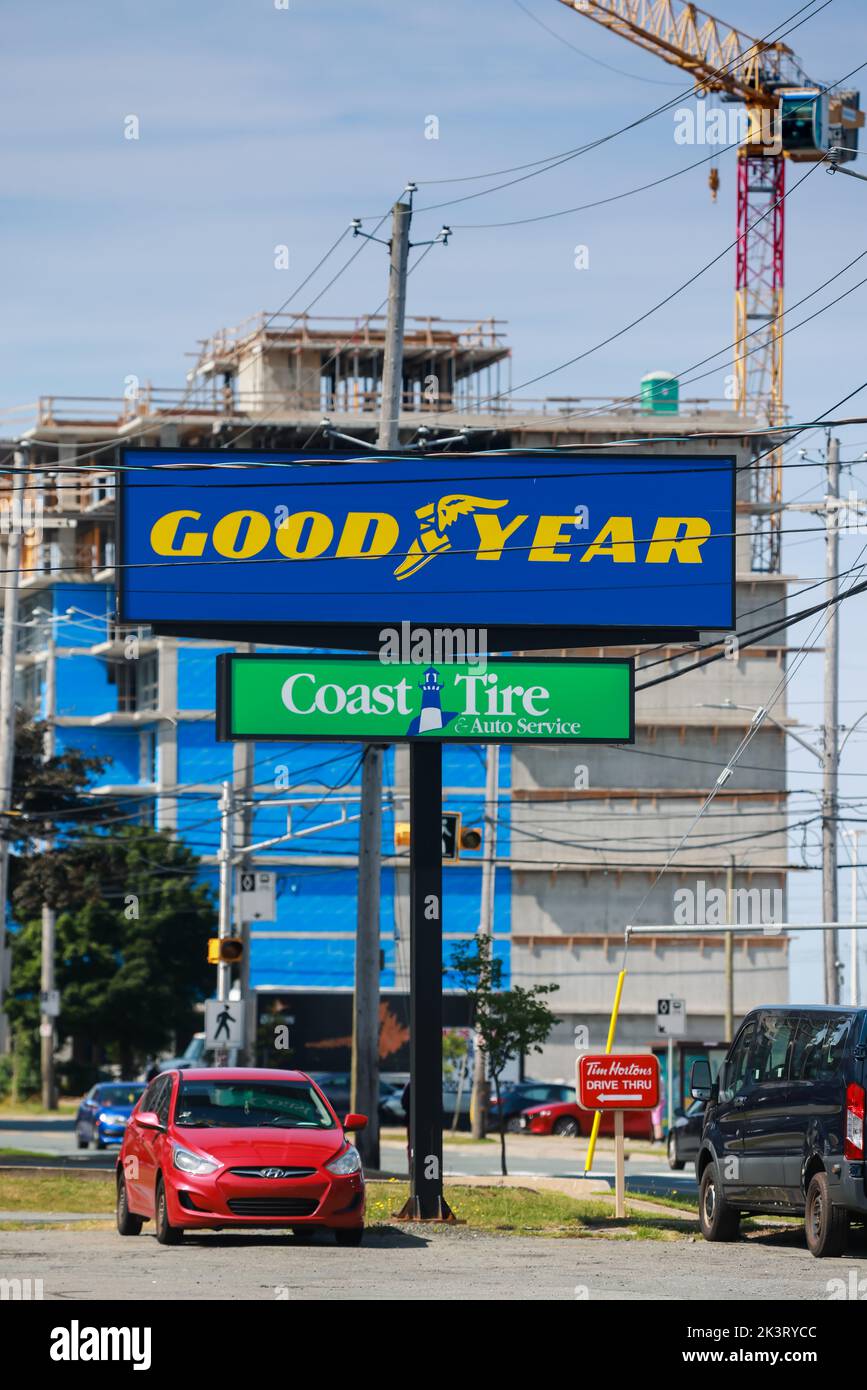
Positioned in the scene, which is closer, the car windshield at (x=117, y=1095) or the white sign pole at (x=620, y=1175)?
the white sign pole at (x=620, y=1175)

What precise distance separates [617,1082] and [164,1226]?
6043mm

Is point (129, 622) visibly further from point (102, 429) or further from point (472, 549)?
point (102, 429)

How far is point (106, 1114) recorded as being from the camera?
42.2m

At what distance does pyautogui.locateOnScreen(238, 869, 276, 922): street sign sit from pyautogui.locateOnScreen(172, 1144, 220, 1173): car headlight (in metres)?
18.9

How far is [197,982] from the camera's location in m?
74.5

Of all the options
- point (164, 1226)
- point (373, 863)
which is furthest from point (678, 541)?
point (373, 863)

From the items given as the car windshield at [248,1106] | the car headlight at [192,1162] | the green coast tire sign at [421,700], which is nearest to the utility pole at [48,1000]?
the green coast tire sign at [421,700]

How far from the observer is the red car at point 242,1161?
17.7 metres

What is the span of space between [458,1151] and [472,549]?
26.6 meters

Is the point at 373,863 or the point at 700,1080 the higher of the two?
the point at 373,863

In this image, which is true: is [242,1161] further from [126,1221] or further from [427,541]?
[427,541]

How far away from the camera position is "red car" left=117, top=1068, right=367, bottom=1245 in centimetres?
1770

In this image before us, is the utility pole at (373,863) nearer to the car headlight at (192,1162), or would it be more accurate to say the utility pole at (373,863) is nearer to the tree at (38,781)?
the car headlight at (192,1162)

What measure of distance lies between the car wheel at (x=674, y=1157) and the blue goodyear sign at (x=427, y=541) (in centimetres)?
1693
